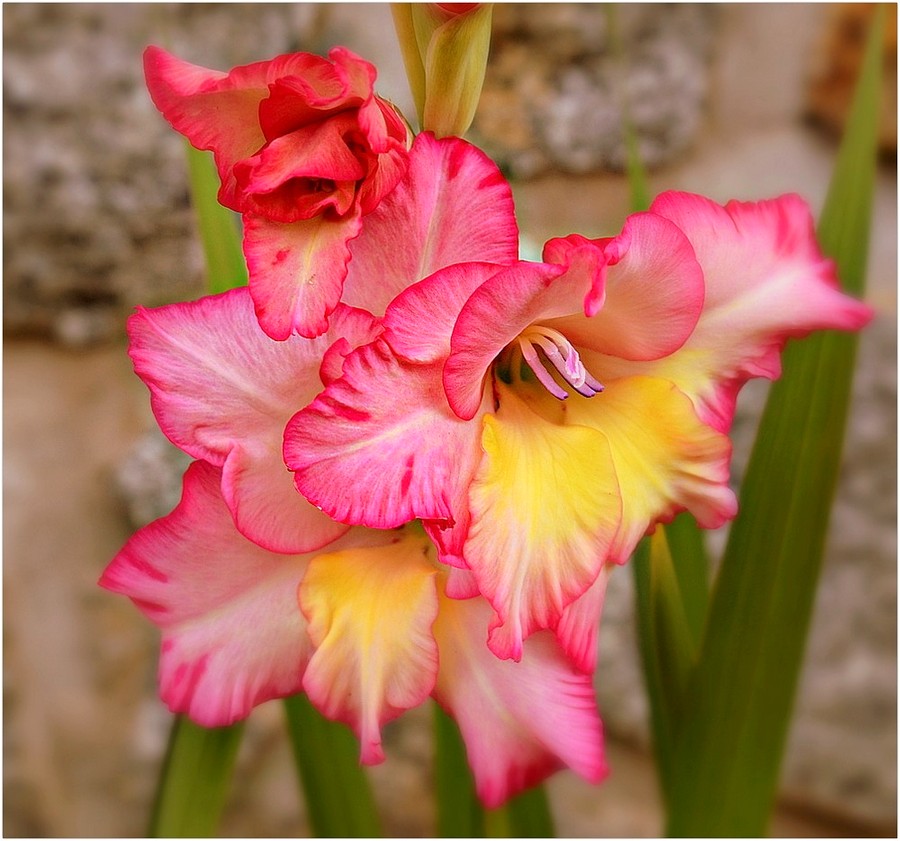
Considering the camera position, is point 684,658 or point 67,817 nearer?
point 684,658

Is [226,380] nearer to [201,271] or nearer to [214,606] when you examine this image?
[214,606]

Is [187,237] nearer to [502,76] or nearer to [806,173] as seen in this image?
[502,76]

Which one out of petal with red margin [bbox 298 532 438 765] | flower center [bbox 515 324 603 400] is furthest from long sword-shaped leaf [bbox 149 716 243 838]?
flower center [bbox 515 324 603 400]

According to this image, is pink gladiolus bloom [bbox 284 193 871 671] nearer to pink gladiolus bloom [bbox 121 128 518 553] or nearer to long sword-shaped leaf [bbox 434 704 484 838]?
pink gladiolus bloom [bbox 121 128 518 553]

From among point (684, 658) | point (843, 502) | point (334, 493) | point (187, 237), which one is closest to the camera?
point (334, 493)

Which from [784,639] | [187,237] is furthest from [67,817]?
[784,639]
